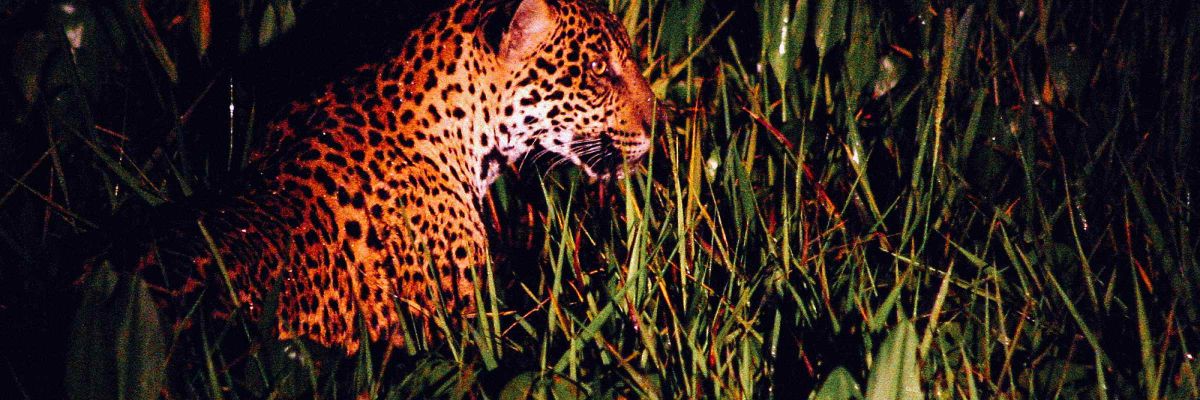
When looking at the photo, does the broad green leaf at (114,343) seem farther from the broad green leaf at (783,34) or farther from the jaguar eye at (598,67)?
the broad green leaf at (783,34)

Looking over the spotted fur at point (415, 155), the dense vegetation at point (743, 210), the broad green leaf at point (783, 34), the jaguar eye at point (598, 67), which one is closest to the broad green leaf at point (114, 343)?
the dense vegetation at point (743, 210)

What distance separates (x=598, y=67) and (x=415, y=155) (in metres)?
0.59

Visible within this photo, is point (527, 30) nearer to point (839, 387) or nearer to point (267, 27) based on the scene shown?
point (267, 27)

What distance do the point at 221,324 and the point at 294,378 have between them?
0.23 metres

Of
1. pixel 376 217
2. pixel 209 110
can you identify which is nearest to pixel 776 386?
pixel 376 217

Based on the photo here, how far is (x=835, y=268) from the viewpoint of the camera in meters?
2.68

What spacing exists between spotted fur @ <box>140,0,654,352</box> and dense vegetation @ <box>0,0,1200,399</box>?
0.42ft

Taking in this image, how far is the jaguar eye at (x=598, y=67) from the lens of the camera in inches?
108

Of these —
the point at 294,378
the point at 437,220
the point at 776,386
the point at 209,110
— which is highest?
the point at 209,110

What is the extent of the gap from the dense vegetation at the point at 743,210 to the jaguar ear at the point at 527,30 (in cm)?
31

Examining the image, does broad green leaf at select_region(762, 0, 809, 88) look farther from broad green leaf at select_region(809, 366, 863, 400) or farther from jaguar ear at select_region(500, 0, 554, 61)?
broad green leaf at select_region(809, 366, 863, 400)

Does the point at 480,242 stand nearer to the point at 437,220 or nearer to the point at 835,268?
the point at 437,220

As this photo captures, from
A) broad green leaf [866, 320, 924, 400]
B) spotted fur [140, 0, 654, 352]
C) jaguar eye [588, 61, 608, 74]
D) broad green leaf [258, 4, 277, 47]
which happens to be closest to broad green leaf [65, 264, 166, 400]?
spotted fur [140, 0, 654, 352]

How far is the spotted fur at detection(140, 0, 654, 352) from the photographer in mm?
2156
